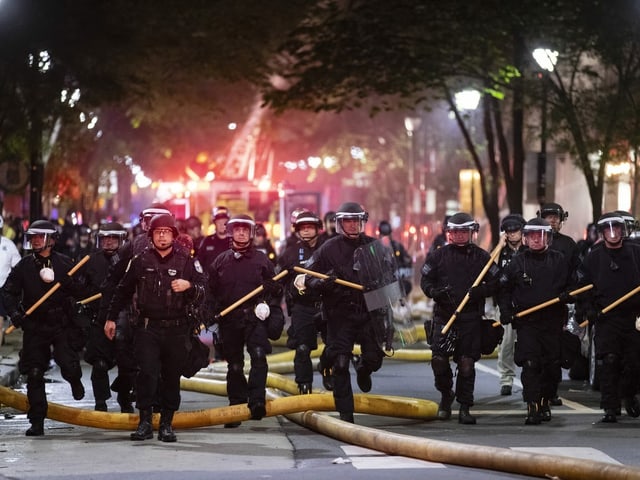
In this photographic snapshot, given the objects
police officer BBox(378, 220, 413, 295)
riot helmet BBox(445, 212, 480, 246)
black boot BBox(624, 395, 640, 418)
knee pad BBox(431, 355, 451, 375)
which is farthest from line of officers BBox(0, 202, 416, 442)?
police officer BBox(378, 220, 413, 295)

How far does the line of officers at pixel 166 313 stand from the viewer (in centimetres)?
1220

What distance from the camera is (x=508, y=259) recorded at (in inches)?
619

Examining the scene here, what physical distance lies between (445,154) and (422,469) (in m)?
50.8

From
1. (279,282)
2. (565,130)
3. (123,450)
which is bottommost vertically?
→ (123,450)

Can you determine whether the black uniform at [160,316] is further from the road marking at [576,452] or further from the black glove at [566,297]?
the black glove at [566,297]

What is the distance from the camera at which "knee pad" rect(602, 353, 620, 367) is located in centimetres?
1396

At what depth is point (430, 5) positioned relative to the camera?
27.8 meters

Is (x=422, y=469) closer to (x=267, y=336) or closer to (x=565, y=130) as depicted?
(x=267, y=336)

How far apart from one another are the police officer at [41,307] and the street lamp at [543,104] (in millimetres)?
13697

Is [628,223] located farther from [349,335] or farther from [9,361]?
[9,361]

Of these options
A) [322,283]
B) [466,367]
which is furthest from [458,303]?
[322,283]

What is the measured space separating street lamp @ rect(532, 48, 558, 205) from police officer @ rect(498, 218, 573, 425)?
11917mm

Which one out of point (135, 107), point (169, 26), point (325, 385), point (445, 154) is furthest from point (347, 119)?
point (325, 385)

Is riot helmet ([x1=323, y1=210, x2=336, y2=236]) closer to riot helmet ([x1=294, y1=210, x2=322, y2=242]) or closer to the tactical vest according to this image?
riot helmet ([x1=294, y1=210, x2=322, y2=242])
